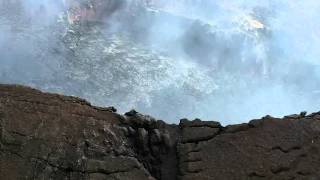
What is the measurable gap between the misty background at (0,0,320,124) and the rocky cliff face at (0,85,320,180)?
27.3ft

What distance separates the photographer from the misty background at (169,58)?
14.5 m

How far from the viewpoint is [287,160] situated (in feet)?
17.2

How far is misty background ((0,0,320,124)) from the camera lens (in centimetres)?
1449

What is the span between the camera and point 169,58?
1683cm

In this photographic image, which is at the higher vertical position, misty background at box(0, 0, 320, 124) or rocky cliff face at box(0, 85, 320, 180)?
misty background at box(0, 0, 320, 124)

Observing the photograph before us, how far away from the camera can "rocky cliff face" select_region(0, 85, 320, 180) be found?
5195mm

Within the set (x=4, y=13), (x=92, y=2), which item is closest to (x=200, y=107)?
(x=92, y=2)

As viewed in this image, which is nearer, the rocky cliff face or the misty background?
the rocky cliff face

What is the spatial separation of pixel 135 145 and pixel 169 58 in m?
11.4

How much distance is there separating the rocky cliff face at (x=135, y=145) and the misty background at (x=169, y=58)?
328 inches

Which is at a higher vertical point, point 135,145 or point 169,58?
point 169,58

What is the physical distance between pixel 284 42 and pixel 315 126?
49.6ft

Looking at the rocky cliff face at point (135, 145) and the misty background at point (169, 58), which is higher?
the misty background at point (169, 58)

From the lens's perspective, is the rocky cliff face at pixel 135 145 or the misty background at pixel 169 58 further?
the misty background at pixel 169 58
